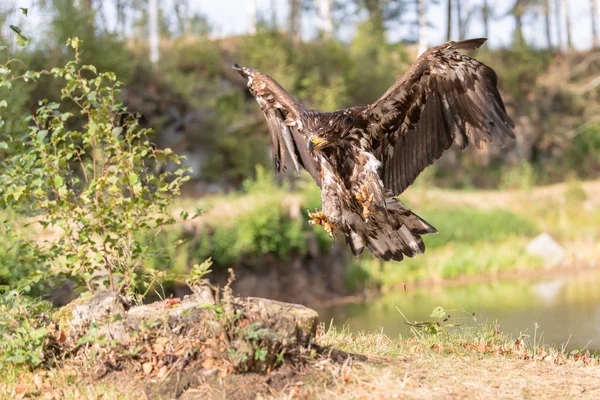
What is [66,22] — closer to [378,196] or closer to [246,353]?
[378,196]

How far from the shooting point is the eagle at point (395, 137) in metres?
5.60

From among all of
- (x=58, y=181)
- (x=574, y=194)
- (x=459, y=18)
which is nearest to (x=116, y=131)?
(x=58, y=181)

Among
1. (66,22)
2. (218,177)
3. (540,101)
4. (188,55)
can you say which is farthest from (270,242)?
(540,101)

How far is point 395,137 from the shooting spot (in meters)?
6.21

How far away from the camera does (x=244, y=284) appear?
43.2 feet

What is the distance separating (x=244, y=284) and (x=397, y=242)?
303 inches

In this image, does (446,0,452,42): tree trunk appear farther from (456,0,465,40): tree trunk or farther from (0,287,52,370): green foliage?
(0,287,52,370): green foliage

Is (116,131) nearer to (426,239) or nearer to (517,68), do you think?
(426,239)

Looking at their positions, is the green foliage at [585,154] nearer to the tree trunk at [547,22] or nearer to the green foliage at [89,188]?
the tree trunk at [547,22]

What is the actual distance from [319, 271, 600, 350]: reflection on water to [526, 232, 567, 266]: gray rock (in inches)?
32.6

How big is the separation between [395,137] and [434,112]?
1.51 ft

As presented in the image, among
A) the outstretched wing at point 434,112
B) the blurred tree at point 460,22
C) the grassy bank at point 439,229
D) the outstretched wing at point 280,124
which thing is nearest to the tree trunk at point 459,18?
the blurred tree at point 460,22

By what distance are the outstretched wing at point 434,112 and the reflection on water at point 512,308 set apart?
2.12 meters

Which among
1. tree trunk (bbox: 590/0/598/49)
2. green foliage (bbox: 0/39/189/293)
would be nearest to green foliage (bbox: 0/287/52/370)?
green foliage (bbox: 0/39/189/293)
